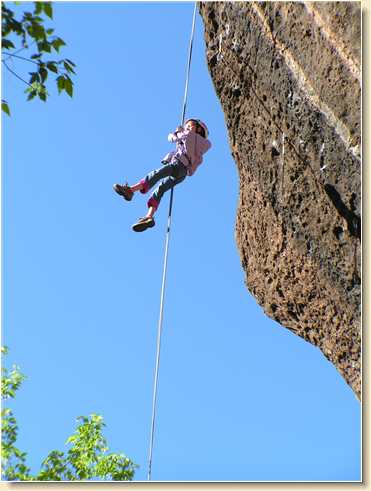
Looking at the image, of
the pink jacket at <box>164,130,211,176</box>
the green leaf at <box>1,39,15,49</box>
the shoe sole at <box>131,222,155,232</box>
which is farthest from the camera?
the pink jacket at <box>164,130,211,176</box>

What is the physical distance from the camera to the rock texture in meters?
7.62

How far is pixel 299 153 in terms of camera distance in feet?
27.8

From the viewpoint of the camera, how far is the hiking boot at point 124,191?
952 cm

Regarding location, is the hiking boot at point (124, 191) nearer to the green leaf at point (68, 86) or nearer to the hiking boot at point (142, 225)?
the hiking boot at point (142, 225)

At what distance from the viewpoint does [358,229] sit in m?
7.85

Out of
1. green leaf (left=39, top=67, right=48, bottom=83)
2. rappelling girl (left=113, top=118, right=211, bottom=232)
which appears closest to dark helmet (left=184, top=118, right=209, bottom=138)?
rappelling girl (left=113, top=118, right=211, bottom=232)

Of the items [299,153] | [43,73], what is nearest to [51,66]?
[43,73]

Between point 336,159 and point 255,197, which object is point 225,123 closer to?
point 255,197

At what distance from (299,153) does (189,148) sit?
2.02 m

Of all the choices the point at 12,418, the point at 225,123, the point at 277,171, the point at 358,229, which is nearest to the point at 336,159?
the point at 358,229

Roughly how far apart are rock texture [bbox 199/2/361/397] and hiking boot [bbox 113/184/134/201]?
1478mm

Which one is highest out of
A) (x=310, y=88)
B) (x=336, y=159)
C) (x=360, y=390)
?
(x=310, y=88)

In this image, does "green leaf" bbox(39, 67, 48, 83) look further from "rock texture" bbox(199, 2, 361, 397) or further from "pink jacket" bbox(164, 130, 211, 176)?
"pink jacket" bbox(164, 130, 211, 176)

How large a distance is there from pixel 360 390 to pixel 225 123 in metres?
3.96
